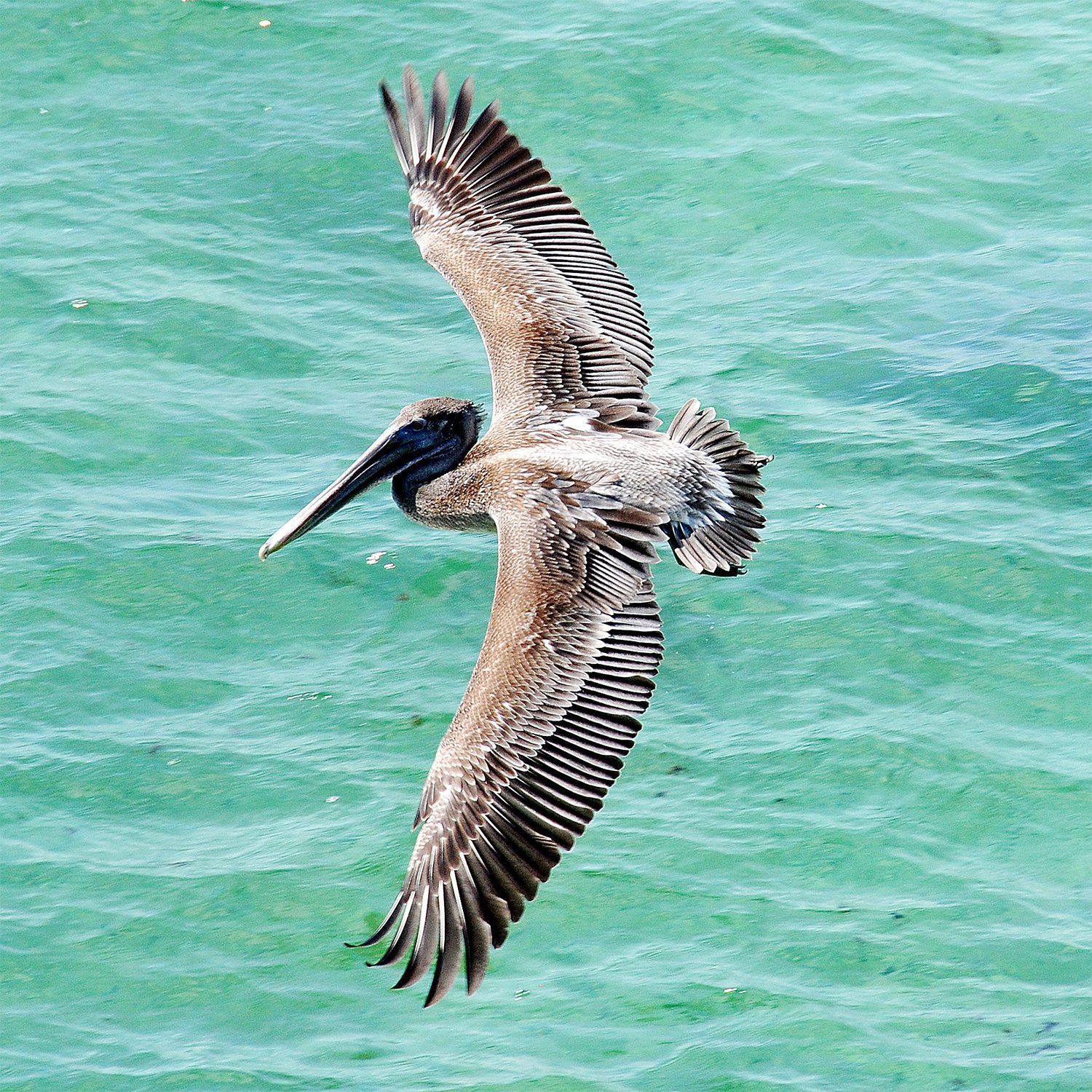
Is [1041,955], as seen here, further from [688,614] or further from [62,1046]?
[62,1046]

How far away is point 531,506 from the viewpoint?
235 inches

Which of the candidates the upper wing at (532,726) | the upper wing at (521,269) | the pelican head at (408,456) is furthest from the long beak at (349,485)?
the upper wing at (532,726)

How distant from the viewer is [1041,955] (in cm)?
605

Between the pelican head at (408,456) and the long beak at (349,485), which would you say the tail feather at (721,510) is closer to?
the pelican head at (408,456)

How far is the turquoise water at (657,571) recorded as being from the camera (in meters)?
5.95

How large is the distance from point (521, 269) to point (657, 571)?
1.51 meters

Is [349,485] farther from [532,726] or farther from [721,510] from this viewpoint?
[532,726]

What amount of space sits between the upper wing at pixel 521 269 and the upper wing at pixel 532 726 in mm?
774

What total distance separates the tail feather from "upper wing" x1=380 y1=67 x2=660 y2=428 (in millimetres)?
207

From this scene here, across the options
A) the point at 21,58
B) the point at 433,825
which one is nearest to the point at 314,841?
the point at 433,825

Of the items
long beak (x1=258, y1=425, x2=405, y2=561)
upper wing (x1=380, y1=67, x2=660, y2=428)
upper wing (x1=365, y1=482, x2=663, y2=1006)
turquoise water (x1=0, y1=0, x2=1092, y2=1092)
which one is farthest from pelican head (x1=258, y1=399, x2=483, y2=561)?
turquoise water (x1=0, y1=0, x2=1092, y2=1092)

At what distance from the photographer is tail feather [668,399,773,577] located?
6.07 metres

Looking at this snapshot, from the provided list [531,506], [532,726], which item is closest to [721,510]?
[531,506]

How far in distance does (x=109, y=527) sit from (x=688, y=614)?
8.66 ft
